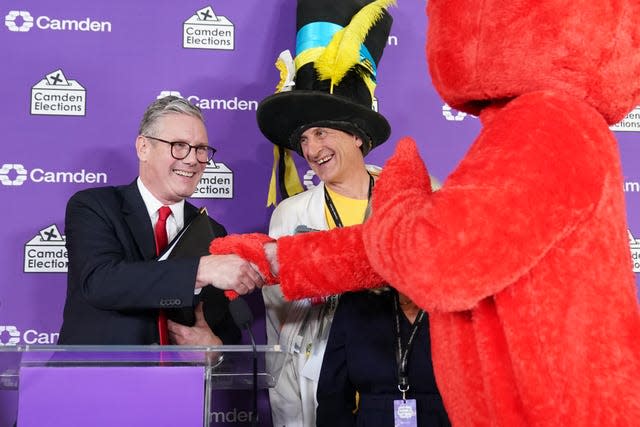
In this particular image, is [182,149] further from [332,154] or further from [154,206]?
[332,154]

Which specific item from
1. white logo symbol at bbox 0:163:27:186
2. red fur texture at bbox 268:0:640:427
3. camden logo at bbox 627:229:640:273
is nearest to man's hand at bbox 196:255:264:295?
red fur texture at bbox 268:0:640:427

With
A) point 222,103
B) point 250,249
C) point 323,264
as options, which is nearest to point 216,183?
point 222,103

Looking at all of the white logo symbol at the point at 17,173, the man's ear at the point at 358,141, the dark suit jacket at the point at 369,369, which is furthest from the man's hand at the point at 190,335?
the white logo symbol at the point at 17,173

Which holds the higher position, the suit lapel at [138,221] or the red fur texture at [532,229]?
the suit lapel at [138,221]

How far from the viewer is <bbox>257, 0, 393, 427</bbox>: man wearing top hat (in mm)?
2537

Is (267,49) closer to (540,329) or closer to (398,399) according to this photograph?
(398,399)

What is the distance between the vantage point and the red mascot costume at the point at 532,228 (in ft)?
3.56

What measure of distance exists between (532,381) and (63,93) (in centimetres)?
239

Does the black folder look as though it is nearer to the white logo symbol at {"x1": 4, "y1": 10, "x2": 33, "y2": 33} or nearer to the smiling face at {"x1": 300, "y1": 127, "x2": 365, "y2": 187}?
the smiling face at {"x1": 300, "y1": 127, "x2": 365, "y2": 187}

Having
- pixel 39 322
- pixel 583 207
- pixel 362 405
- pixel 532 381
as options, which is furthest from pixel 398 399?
pixel 39 322

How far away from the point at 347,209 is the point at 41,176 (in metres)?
1.26

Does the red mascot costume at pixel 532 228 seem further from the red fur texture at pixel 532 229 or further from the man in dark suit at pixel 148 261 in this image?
the man in dark suit at pixel 148 261

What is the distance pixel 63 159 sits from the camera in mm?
2916

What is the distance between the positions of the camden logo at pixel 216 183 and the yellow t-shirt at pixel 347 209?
556 millimetres
